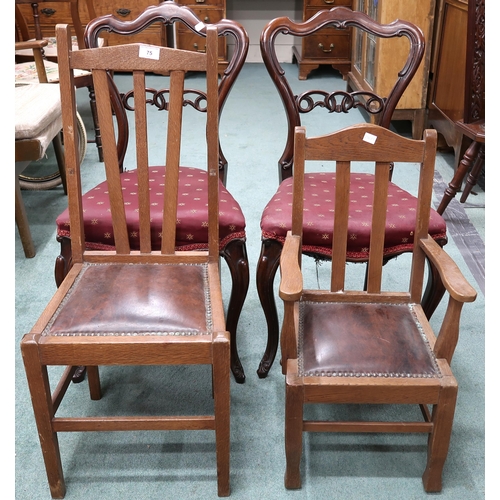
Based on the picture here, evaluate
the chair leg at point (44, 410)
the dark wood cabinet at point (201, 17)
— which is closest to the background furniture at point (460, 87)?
the chair leg at point (44, 410)

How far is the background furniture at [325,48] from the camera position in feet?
17.3

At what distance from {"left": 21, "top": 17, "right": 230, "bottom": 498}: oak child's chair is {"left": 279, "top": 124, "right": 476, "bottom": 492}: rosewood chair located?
182mm

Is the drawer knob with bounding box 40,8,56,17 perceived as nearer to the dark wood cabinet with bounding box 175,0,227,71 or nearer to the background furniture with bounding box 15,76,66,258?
the dark wood cabinet with bounding box 175,0,227,71

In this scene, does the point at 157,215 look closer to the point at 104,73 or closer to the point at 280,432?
the point at 104,73

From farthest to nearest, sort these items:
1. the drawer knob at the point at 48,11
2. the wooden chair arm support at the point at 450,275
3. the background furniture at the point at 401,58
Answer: the drawer knob at the point at 48,11, the background furniture at the point at 401,58, the wooden chair arm support at the point at 450,275

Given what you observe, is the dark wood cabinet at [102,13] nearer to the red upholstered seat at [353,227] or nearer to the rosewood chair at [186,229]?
the rosewood chair at [186,229]

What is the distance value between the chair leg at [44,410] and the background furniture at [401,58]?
3.02 m

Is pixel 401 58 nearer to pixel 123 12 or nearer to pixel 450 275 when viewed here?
pixel 450 275

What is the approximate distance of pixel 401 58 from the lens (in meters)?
3.77

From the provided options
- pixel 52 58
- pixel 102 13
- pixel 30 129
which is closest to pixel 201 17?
pixel 102 13

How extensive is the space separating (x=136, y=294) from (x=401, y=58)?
2.89m

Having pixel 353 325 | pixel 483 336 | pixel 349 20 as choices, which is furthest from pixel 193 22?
pixel 483 336

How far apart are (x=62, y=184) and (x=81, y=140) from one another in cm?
26

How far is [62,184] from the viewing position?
3.28 metres
